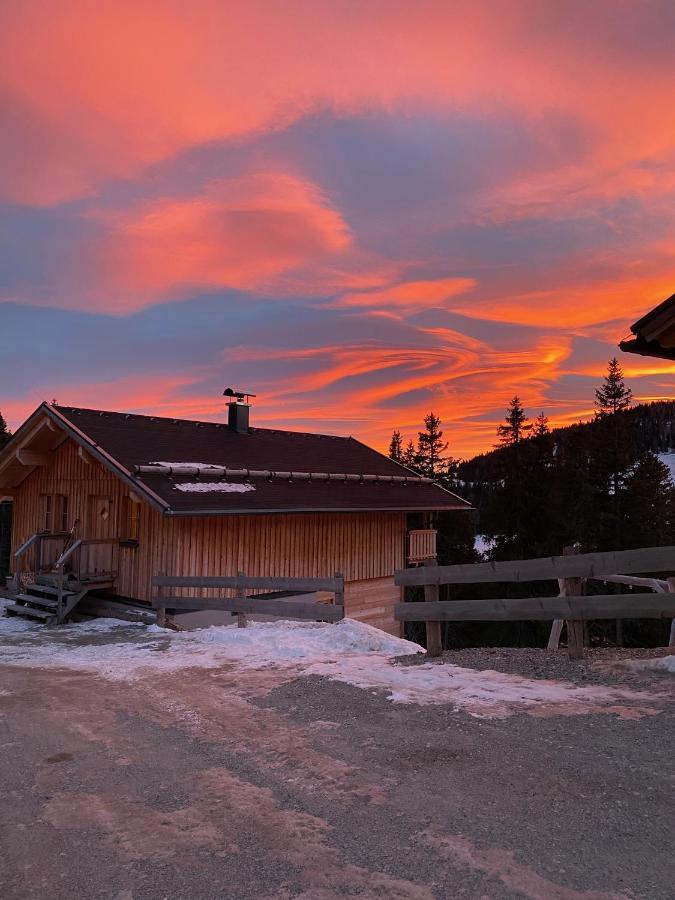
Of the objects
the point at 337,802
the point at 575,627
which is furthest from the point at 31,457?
the point at 337,802

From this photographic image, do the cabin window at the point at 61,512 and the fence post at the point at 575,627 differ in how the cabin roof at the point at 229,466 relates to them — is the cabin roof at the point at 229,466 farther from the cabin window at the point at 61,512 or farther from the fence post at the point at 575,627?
the fence post at the point at 575,627

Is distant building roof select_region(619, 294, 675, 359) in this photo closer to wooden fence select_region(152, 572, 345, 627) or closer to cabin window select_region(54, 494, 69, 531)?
wooden fence select_region(152, 572, 345, 627)

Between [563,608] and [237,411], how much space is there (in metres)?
17.1

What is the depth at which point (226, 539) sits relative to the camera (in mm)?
16312

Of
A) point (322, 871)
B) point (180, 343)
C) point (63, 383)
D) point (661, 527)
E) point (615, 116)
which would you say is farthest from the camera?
point (661, 527)

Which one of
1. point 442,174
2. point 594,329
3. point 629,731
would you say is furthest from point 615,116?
point 629,731

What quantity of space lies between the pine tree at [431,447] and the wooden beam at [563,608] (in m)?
47.7

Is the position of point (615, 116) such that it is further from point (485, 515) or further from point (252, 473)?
point (485, 515)

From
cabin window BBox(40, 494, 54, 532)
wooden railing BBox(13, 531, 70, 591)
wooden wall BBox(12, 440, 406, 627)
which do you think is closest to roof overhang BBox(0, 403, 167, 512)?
wooden wall BBox(12, 440, 406, 627)

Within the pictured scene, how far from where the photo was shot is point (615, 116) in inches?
478

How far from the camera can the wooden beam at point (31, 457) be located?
18594mm

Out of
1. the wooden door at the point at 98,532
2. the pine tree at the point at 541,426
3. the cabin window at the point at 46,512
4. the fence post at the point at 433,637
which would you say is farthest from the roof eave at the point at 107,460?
the pine tree at the point at 541,426

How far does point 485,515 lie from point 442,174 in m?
28.0

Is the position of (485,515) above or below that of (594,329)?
below
